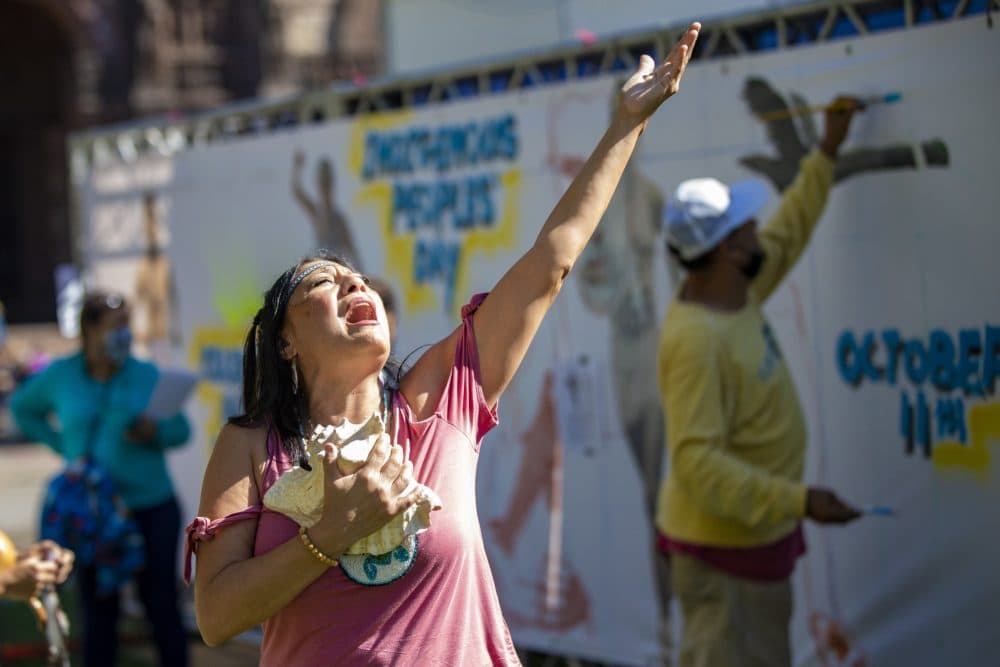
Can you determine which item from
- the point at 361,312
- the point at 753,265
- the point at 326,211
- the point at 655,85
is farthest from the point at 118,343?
the point at 655,85

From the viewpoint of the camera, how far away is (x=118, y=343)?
5.58 metres

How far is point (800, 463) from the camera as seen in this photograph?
12.9ft

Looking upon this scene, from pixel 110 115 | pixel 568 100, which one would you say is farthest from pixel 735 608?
pixel 110 115

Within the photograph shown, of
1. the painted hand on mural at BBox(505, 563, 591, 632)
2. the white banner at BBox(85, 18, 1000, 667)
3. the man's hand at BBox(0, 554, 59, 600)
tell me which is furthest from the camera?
the painted hand on mural at BBox(505, 563, 591, 632)

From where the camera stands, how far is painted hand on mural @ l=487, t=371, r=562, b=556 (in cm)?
566

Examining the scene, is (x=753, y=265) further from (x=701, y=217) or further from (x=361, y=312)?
(x=361, y=312)

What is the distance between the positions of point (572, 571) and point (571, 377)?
30.7 inches

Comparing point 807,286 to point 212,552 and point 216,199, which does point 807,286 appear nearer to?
point 212,552

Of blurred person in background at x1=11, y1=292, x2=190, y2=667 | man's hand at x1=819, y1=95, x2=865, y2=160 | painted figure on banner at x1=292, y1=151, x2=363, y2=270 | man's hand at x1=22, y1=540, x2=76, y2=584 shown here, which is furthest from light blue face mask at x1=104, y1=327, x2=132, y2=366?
man's hand at x1=819, y1=95, x2=865, y2=160

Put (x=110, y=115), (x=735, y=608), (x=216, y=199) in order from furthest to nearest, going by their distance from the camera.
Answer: (x=110, y=115) → (x=216, y=199) → (x=735, y=608)

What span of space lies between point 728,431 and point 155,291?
188 inches

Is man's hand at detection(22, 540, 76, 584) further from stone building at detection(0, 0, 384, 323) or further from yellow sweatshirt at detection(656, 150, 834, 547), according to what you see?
stone building at detection(0, 0, 384, 323)

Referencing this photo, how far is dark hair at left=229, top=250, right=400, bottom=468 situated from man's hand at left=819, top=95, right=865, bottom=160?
2.23 metres

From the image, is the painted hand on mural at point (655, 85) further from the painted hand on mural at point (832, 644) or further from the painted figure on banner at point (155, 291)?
the painted figure on banner at point (155, 291)
